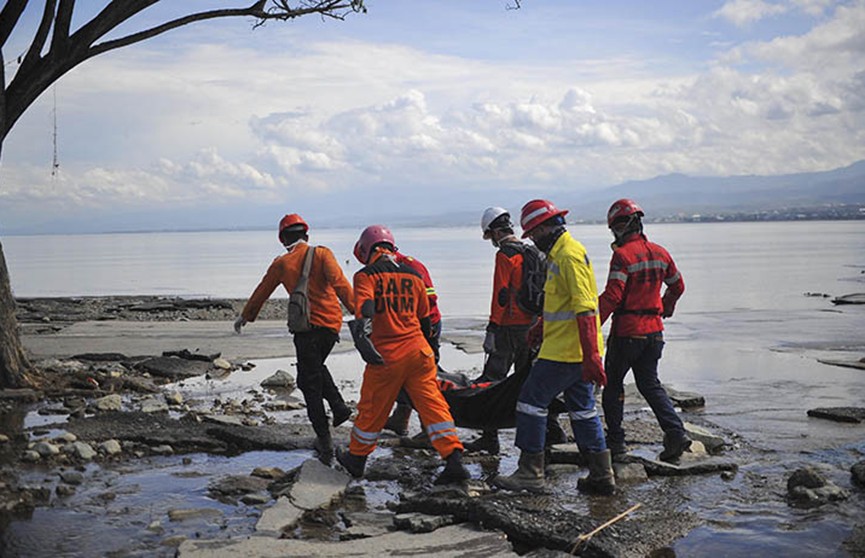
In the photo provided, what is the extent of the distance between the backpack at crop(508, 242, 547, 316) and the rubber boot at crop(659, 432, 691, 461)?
5.11 ft

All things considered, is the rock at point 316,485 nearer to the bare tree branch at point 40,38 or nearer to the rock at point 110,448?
the rock at point 110,448

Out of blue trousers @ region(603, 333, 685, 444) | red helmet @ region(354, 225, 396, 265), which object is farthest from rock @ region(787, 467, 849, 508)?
red helmet @ region(354, 225, 396, 265)

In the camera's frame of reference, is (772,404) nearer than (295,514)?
No

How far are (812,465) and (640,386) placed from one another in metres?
1.57

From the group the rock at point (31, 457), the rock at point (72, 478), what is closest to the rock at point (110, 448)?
the rock at point (31, 457)

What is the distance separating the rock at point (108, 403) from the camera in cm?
1043

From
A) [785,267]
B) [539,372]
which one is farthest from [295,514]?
[785,267]

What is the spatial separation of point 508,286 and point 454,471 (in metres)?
1.95

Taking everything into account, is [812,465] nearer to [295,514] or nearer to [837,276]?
[295,514]

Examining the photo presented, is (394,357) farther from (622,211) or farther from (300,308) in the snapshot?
(622,211)

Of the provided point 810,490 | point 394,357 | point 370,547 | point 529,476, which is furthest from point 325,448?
point 810,490

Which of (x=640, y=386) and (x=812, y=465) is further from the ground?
(x=640, y=386)

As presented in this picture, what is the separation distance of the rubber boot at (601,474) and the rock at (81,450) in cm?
434

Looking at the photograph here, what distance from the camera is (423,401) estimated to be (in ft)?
24.0
